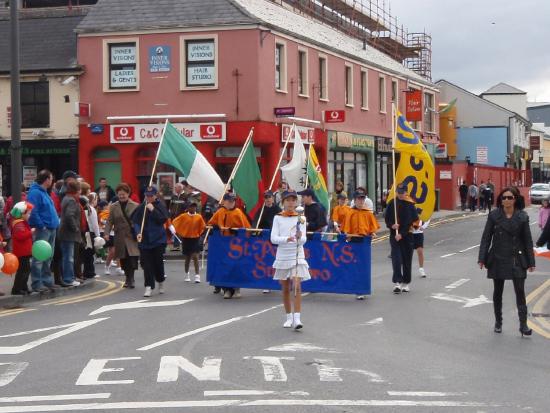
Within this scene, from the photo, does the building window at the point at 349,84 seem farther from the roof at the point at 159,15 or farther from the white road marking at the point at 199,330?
the white road marking at the point at 199,330

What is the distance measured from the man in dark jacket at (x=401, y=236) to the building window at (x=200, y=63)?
51.3 ft

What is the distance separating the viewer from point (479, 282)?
58.9ft

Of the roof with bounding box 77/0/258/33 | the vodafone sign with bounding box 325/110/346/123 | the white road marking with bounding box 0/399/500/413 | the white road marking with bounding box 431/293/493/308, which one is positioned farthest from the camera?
the vodafone sign with bounding box 325/110/346/123

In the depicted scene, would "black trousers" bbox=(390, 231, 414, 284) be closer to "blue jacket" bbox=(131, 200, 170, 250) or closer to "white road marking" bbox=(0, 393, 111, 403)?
"blue jacket" bbox=(131, 200, 170, 250)

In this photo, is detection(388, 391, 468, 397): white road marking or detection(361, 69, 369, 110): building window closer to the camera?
detection(388, 391, 468, 397): white road marking

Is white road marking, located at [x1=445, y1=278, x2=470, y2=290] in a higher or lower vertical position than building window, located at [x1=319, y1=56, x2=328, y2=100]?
lower

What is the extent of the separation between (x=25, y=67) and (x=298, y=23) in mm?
10609

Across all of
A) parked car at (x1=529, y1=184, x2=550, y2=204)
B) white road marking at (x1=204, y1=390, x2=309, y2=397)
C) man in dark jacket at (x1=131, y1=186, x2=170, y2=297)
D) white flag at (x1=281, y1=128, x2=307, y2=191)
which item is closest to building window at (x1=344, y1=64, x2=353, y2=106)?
white flag at (x1=281, y1=128, x2=307, y2=191)

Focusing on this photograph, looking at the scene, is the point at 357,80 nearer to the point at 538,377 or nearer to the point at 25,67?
the point at 25,67

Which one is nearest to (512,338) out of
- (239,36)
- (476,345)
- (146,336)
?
(476,345)

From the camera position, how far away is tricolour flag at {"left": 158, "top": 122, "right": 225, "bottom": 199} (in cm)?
1752

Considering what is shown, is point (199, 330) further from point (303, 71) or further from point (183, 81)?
point (303, 71)

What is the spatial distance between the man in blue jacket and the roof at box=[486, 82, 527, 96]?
76838 millimetres

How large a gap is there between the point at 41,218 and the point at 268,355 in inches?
258
